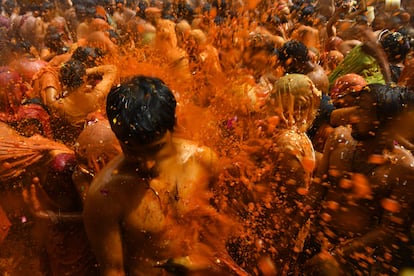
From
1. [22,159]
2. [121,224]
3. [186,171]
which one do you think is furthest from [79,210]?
[186,171]

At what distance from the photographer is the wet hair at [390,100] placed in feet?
6.94

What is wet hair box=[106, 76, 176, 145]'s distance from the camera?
1.54m

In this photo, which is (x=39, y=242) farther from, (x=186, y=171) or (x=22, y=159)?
(x=186, y=171)

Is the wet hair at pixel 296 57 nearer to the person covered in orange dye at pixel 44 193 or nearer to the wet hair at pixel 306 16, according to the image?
the person covered in orange dye at pixel 44 193

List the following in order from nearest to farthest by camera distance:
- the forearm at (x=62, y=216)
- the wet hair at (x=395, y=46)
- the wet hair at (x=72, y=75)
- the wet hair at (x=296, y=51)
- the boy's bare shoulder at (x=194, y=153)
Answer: the boy's bare shoulder at (x=194, y=153) → the forearm at (x=62, y=216) → the wet hair at (x=72, y=75) → the wet hair at (x=296, y=51) → the wet hair at (x=395, y=46)

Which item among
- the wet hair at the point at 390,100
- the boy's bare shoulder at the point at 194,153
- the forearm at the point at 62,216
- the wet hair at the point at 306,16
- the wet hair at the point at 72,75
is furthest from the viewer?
the wet hair at the point at 306,16

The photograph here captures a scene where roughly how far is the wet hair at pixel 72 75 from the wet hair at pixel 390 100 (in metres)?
2.80

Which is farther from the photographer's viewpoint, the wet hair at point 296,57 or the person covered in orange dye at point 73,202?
the wet hair at point 296,57

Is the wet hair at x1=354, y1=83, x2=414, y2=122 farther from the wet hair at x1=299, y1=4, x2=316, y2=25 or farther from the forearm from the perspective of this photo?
the wet hair at x1=299, y1=4, x2=316, y2=25

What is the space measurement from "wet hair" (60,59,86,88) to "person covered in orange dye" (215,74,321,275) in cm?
193

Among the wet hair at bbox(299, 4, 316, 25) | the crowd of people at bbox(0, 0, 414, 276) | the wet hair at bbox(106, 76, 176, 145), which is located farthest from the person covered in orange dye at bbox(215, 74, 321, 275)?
the wet hair at bbox(299, 4, 316, 25)

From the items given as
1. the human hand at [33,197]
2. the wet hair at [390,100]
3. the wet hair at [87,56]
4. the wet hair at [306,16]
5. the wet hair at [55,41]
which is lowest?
the wet hair at [55,41]

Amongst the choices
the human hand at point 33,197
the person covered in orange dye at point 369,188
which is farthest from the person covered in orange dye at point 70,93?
the person covered in orange dye at point 369,188

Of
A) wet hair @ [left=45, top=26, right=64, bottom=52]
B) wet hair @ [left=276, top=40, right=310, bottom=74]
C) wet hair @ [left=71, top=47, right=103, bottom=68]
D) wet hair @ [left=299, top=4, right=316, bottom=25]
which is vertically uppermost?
wet hair @ [left=276, top=40, right=310, bottom=74]
